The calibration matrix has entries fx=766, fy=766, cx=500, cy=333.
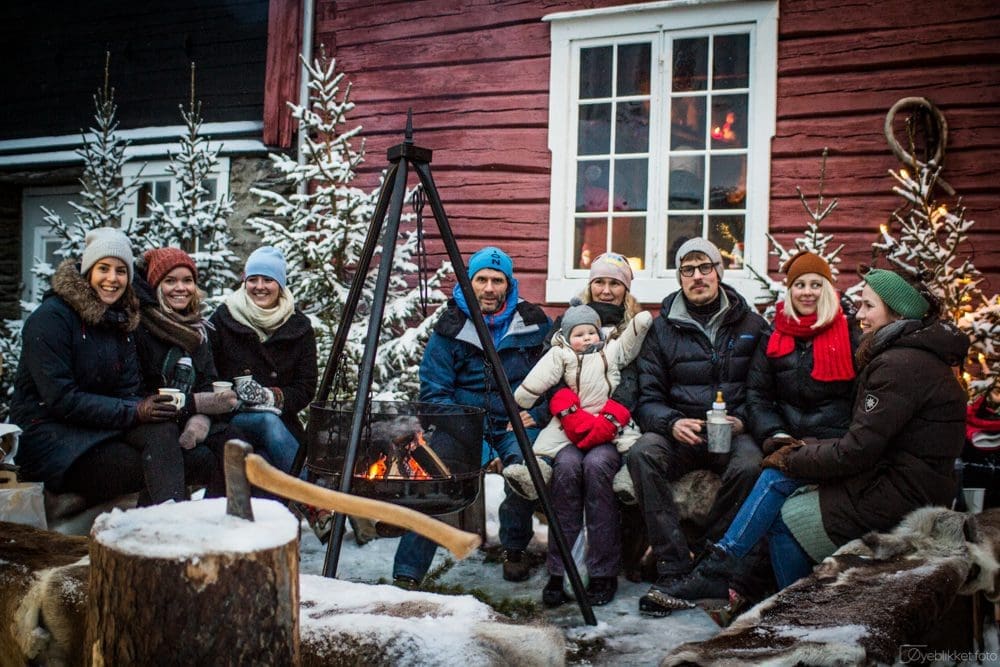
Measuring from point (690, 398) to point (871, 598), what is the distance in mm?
1572

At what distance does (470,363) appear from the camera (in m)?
4.11

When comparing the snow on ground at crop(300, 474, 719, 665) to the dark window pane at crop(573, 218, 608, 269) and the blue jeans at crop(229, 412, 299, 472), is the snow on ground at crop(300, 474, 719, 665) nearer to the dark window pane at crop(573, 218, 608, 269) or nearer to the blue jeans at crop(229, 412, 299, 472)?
the blue jeans at crop(229, 412, 299, 472)

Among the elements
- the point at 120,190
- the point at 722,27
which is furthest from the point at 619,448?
the point at 120,190

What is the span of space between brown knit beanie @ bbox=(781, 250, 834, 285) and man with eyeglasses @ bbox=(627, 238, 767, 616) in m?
0.29

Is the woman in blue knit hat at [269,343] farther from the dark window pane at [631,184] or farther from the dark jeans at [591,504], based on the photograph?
the dark window pane at [631,184]

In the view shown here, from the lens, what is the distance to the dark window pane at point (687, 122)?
19.1ft

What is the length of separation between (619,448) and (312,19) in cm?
520

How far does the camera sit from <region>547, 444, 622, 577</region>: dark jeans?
3588 mm

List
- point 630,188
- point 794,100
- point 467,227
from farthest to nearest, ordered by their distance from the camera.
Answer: point 467,227, point 630,188, point 794,100

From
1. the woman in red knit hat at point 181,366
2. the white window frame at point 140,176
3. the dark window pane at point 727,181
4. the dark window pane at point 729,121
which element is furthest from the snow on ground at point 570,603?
the white window frame at point 140,176

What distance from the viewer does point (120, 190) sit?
714 centimetres

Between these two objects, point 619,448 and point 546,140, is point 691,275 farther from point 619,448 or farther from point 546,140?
point 546,140

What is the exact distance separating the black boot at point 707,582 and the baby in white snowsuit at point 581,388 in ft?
1.77

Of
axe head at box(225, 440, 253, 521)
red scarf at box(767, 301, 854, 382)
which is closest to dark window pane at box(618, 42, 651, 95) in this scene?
red scarf at box(767, 301, 854, 382)
